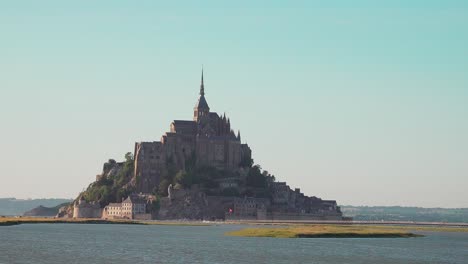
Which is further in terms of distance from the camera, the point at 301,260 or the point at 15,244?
the point at 15,244

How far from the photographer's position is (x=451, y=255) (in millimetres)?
127125

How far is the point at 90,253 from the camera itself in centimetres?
11744

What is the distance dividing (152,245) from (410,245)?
129 feet

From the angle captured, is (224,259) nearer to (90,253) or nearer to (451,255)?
(90,253)

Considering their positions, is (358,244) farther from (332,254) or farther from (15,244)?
(15,244)

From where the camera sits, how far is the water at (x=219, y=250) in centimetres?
11025

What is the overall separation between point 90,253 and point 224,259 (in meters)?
17.6

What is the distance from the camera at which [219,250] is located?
12631 centimetres

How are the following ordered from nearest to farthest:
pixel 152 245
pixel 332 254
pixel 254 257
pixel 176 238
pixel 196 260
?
pixel 196 260
pixel 254 257
pixel 332 254
pixel 152 245
pixel 176 238

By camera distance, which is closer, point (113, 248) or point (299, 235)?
point (113, 248)

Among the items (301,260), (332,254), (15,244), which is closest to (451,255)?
(332,254)

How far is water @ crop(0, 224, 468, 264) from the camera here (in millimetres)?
110250

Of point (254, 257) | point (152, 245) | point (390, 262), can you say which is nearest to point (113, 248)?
point (152, 245)

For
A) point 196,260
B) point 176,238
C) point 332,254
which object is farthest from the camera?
point 176,238
